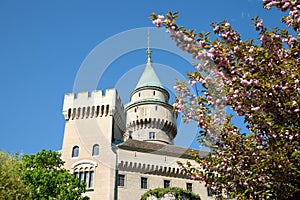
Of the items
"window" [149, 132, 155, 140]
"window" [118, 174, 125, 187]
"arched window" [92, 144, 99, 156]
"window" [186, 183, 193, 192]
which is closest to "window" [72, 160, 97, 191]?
"arched window" [92, 144, 99, 156]

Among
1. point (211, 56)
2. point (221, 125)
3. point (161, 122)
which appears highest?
point (161, 122)

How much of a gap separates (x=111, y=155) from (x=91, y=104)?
788 centimetres

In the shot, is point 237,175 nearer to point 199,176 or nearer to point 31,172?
point 199,176

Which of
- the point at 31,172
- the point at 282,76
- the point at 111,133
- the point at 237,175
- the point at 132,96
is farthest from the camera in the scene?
the point at 132,96

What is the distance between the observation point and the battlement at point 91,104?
42.5 meters

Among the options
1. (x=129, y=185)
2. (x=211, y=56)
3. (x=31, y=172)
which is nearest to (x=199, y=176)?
(x=211, y=56)

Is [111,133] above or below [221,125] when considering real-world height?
above

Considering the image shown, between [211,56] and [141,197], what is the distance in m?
→ 27.7

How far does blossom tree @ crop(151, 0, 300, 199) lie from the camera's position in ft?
28.7

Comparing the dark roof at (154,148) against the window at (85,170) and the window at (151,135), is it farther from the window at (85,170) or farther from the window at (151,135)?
the window at (151,135)

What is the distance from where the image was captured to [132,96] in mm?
56125

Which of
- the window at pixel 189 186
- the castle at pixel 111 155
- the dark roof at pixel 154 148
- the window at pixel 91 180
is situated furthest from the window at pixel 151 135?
the window at pixel 91 180

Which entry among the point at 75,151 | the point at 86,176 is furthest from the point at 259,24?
the point at 75,151

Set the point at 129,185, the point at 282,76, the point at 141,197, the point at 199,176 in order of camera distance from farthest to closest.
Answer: the point at 129,185 → the point at 141,197 → the point at 199,176 → the point at 282,76
